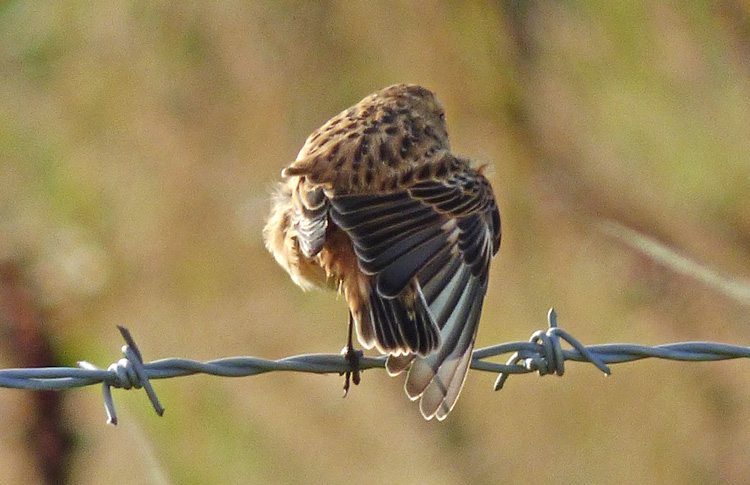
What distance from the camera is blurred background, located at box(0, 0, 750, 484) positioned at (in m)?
8.25

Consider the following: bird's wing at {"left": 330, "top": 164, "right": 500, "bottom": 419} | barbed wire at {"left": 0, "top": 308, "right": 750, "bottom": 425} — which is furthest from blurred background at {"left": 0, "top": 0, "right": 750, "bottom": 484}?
barbed wire at {"left": 0, "top": 308, "right": 750, "bottom": 425}

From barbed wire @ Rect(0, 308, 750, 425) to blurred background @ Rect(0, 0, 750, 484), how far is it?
14.1ft

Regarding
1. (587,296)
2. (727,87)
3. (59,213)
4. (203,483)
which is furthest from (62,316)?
(727,87)

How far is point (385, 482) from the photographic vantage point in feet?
26.5

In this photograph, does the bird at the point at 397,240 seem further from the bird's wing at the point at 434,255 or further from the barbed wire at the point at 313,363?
the barbed wire at the point at 313,363

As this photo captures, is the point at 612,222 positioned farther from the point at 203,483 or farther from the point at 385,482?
the point at 203,483

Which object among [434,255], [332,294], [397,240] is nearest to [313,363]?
[397,240]

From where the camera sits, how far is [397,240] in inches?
170

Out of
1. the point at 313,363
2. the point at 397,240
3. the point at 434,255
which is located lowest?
the point at 313,363

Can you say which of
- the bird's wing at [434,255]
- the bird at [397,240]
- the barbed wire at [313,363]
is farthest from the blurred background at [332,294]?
the barbed wire at [313,363]

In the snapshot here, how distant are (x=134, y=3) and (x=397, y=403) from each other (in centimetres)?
387

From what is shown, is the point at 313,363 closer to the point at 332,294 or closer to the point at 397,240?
the point at 397,240

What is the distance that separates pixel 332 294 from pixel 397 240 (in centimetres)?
413

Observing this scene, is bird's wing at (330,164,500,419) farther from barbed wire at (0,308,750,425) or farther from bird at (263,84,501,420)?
barbed wire at (0,308,750,425)
